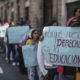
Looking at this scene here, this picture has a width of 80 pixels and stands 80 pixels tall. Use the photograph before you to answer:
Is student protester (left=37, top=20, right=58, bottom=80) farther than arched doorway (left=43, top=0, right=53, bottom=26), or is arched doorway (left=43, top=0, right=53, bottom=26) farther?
arched doorway (left=43, top=0, right=53, bottom=26)

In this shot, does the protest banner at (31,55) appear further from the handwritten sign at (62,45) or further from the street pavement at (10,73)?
the street pavement at (10,73)

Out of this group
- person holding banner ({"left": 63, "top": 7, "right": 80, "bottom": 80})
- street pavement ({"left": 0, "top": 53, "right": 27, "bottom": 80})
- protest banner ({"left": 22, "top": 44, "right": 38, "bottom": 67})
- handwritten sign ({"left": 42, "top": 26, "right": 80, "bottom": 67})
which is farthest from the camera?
street pavement ({"left": 0, "top": 53, "right": 27, "bottom": 80})

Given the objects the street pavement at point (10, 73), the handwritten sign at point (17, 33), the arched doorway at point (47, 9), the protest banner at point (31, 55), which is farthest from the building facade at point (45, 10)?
the protest banner at point (31, 55)

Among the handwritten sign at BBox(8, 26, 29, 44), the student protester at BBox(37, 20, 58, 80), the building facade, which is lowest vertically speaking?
the student protester at BBox(37, 20, 58, 80)

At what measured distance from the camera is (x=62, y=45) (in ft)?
12.5

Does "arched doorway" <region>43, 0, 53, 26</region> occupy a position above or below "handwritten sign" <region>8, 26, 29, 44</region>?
above

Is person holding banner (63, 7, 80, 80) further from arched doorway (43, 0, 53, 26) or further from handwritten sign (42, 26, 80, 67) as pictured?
arched doorway (43, 0, 53, 26)

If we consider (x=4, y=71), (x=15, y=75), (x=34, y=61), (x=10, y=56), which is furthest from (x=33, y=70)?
(x=10, y=56)

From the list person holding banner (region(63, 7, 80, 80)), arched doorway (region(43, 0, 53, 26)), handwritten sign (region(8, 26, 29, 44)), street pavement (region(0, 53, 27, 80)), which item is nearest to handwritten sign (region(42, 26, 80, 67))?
person holding banner (region(63, 7, 80, 80))

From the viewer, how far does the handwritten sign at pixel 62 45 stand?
12.2 feet

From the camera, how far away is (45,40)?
3.92 metres

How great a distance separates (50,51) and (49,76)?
428mm

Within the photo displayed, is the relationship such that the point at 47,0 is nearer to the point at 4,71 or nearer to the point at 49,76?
the point at 4,71

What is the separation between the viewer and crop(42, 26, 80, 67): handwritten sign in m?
3.73
